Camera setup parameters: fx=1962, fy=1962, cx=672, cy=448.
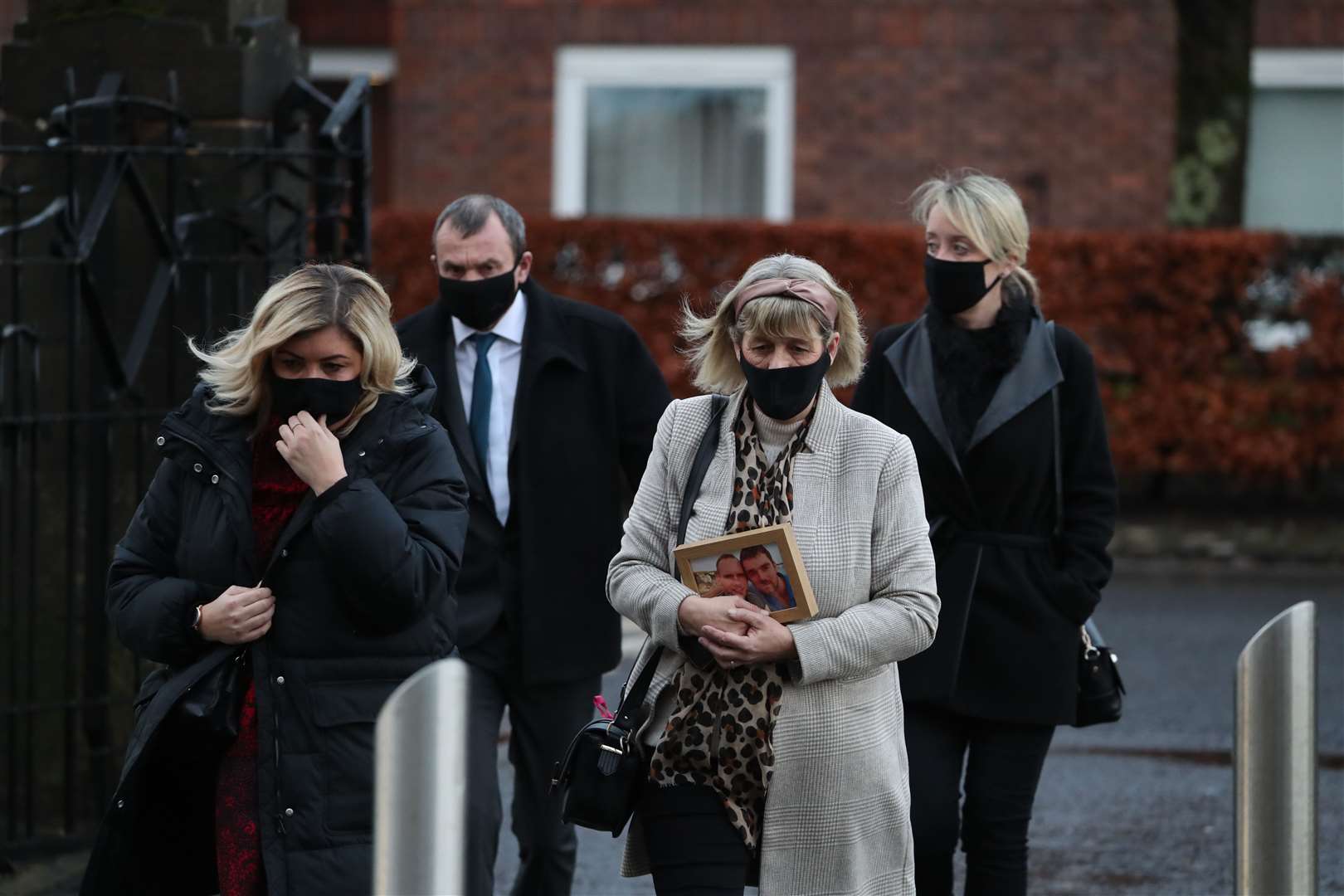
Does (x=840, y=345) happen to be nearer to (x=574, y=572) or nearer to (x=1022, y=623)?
(x=1022, y=623)

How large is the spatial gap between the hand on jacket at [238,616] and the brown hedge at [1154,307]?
30.4 ft

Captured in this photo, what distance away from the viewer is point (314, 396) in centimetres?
355

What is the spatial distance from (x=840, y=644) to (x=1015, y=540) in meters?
1.10

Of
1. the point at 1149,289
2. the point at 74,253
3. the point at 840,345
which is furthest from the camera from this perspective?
the point at 1149,289

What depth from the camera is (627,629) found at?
9766 millimetres

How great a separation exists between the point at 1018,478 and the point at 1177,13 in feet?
37.9

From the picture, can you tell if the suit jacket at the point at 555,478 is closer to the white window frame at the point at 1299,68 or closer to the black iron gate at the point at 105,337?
the black iron gate at the point at 105,337

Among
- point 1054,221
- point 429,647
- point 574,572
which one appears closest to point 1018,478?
point 574,572

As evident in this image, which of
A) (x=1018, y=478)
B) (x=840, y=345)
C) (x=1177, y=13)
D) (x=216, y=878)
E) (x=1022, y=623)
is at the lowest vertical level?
(x=216, y=878)

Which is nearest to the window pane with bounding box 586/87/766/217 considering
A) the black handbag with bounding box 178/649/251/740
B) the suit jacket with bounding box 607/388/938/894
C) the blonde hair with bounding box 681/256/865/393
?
the blonde hair with bounding box 681/256/865/393

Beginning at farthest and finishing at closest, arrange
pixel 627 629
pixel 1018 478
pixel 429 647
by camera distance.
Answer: pixel 627 629
pixel 1018 478
pixel 429 647

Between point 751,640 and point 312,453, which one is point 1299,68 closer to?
point 751,640

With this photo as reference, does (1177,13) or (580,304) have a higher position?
(1177,13)

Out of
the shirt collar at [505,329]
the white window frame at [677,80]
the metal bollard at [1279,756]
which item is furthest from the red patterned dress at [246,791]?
the white window frame at [677,80]
